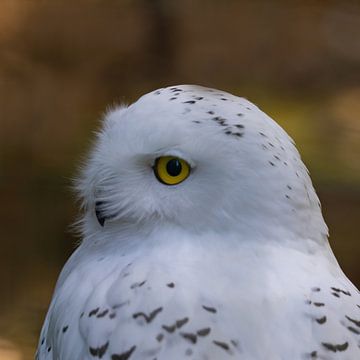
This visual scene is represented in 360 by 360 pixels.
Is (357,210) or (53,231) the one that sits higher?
(357,210)

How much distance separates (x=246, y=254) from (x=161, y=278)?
0.18m

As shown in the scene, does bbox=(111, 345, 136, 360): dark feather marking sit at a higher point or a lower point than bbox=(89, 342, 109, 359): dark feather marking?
higher

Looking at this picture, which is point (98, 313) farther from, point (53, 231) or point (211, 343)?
point (53, 231)

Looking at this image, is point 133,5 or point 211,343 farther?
point 133,5

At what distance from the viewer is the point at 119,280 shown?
1633mm

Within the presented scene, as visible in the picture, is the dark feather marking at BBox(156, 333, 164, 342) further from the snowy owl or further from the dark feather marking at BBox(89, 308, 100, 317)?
the dark feather marking at BBox(89, 308, 100, 317)

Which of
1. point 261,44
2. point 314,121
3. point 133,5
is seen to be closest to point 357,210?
point 314,121

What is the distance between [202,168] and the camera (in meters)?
1.69

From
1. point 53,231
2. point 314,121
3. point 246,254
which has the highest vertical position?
point 246,254

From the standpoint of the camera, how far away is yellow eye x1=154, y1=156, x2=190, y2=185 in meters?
1.70

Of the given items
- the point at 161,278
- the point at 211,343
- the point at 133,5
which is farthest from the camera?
the point at 133,5

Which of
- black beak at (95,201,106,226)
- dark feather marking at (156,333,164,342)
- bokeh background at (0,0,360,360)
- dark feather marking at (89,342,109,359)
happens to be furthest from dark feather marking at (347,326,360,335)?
bokeh background at (0,0,360,360)

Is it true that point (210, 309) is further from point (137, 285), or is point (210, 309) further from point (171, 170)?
point (171, 170)

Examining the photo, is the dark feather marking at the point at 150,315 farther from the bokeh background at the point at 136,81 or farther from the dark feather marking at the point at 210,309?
the bokeh background at the point at 136,81
